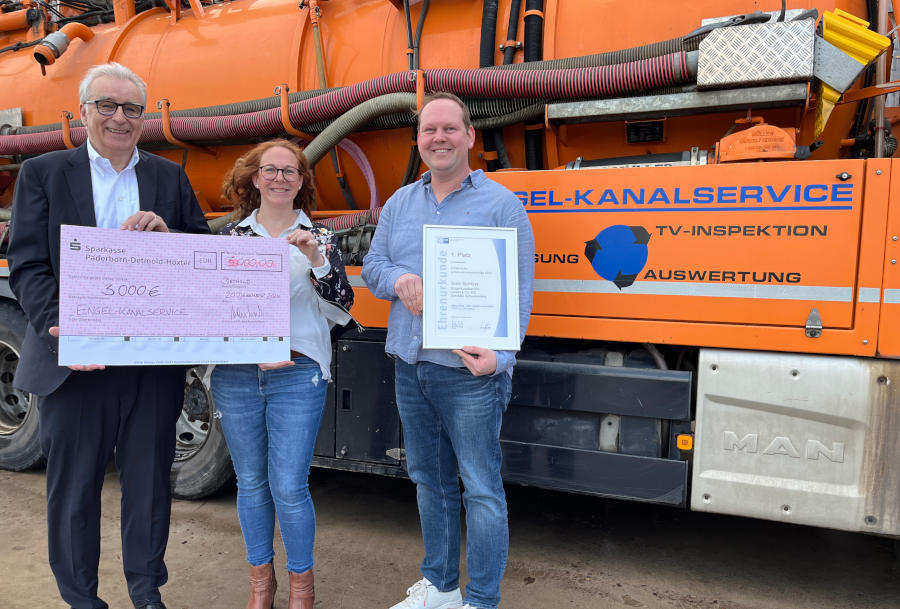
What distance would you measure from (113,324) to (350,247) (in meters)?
1.28

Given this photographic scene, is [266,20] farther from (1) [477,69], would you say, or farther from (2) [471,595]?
(2) [471,595]

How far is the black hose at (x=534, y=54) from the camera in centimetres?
298

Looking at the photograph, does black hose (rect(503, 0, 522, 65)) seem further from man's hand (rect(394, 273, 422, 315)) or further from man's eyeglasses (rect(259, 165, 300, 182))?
man's hand (rect(394, 273, 422, 315))

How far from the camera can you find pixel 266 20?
3684 mm

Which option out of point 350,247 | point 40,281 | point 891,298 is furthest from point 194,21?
point 891,298

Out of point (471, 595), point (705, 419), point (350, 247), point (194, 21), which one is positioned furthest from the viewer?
point (194, 21)

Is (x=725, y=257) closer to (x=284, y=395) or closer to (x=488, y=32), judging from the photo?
(x=488, y=32)

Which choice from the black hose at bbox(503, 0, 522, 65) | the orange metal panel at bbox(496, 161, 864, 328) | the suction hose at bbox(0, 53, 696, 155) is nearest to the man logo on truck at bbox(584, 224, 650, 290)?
the orange metal panel at bbox(496, 161, 864, 328)

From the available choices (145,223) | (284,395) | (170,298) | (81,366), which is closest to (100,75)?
(145,223)

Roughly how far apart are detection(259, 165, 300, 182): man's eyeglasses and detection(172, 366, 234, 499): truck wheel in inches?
59.4

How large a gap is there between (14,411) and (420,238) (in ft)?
11.2

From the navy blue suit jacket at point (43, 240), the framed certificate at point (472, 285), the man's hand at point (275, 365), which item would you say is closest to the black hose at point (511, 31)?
the framed certificate at point (472, 285)

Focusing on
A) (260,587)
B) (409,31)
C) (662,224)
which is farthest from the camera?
(409,31)

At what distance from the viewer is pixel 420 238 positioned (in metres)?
2.20
